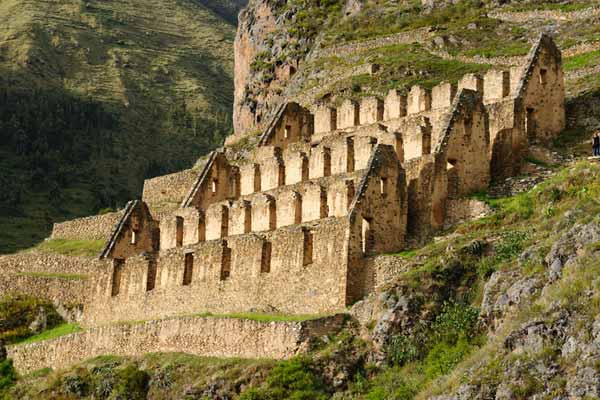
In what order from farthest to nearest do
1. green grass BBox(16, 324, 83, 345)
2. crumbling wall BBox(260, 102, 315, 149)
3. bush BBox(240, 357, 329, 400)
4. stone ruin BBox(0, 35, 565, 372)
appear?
crumbling wall BBox(260, 102, 315, 149), green grass BBox(16, 324, 83, 345), stone ruin BBox(0, 35, 565, 372), bush BBox(240, 357, 329, 400)

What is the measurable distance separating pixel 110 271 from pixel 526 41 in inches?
1096

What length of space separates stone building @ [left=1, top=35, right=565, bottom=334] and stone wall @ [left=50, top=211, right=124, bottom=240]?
7.12m

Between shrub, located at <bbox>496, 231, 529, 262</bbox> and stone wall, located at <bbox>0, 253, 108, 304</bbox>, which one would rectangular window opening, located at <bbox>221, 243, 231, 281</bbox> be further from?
shrub, located at <bbox>496, 231, 529, 262</bbox>

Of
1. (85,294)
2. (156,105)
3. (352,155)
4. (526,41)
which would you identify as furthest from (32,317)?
(156,105)

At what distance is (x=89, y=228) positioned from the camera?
6925 cm

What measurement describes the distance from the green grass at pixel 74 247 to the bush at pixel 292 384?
2529 cm

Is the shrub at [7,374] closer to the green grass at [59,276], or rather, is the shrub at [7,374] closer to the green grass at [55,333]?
the green grass at [55,333]

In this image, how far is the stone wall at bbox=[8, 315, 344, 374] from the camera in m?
40.6

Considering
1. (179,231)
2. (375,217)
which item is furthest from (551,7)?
(375,217)

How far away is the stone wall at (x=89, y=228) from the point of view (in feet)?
221

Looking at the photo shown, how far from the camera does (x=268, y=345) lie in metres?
41.5

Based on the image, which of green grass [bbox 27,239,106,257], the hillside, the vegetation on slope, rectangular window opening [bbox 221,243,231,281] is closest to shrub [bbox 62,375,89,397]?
the hillside

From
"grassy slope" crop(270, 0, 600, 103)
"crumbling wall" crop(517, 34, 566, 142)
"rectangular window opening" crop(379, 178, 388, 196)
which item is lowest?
"rectangular window opening" crop(379, 178, 388, 196)

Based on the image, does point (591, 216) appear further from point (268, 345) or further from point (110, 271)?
Answer: point (110, 271)
